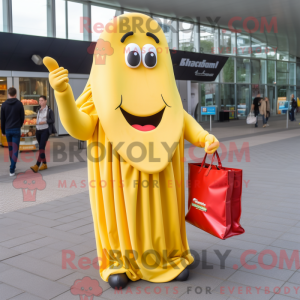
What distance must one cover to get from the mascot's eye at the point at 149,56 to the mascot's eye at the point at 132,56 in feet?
0.19

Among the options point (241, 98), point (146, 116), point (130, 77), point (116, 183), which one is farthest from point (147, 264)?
point (241, 98)

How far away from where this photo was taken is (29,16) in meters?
14.8

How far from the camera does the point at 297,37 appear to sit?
25609mm

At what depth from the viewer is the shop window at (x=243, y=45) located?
26391mm

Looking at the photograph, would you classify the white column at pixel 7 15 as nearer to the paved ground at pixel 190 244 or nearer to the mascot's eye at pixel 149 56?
the paved ground at pixel 190 244

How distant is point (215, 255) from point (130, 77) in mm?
1960

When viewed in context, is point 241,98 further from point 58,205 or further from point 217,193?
→ point 217,193

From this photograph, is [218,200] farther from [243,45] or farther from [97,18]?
[243,45]

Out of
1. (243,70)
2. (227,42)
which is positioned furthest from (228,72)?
(227,42)

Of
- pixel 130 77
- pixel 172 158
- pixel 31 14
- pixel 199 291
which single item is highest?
pixel 31 14

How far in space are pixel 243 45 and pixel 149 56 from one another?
1003 inches

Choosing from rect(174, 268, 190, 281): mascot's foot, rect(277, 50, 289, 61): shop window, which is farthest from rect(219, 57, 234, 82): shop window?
rect(174, 268, 190, 281): mascot's foot

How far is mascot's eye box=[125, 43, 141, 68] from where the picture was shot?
3094 mm

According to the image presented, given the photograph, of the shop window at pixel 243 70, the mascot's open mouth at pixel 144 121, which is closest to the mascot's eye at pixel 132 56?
the mascot's open mouth at pixel 144 121
